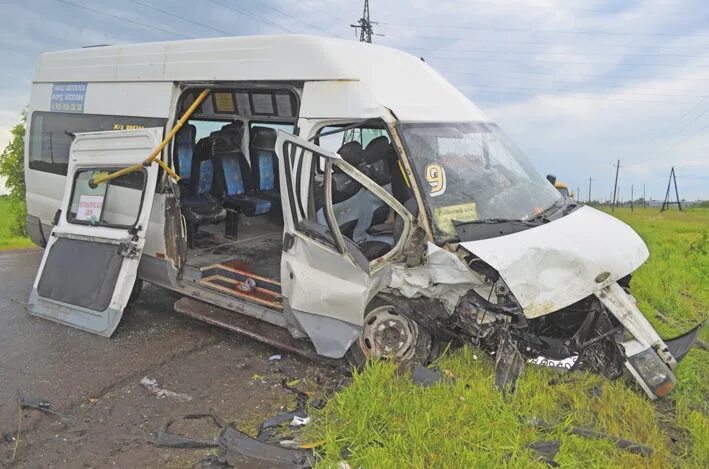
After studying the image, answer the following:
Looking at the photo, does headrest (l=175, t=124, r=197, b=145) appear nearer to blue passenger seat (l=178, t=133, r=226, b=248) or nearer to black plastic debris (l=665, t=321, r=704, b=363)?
blue passenger seat (l=178, t=133, r=226, b=248)

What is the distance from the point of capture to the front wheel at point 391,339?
4332mm

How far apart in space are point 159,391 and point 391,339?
6.00 feet

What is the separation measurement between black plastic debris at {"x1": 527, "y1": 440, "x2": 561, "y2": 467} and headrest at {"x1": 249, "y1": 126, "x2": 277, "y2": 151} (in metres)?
5.52

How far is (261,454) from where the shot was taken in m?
3.33

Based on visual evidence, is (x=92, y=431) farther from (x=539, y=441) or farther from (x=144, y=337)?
(x=539, y=441)

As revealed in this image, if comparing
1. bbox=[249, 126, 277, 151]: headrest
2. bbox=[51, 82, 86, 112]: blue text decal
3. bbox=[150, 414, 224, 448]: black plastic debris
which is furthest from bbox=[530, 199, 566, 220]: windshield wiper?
bbox=[51, 82, 86, 112]: blue text decal

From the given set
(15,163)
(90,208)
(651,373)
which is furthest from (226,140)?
(15,163)

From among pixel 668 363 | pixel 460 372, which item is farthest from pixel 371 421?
pixel 668 363

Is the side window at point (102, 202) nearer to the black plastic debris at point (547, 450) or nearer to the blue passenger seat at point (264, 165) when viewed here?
the blue passenger seat at point (264, 165)

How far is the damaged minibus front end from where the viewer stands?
3797 mm

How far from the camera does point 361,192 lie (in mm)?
4965

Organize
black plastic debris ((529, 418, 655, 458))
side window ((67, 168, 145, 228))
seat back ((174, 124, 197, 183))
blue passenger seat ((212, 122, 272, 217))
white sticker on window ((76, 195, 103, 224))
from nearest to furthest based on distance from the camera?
black plastic debris ((529, 418, 655, 458)), side window ((67, 168, 145, 228)), white sticker on window ((76, 195, 103, 224)), seat back ((174, 124, 197, 183)), blue passenger seat ((212, 122, 272, 217))

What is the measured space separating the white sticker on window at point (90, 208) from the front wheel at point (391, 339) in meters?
3.06

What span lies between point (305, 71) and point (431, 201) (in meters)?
1.47
